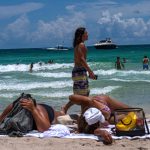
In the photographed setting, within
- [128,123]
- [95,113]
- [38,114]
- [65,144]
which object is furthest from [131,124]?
[38,114]

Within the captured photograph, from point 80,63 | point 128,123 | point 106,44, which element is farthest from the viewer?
point 106,44

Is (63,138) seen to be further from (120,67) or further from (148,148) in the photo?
(120,67)

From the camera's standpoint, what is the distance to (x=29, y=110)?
5852mm

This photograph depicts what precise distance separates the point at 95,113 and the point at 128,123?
17.5 inches

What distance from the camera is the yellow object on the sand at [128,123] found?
5.56 metres

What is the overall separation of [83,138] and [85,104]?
27.6 inches

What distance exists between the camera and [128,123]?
18.3 ft

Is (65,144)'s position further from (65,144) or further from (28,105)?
(28,105)

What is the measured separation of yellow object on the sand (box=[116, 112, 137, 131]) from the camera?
556 cm

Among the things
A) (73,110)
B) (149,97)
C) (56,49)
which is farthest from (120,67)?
(56,49)

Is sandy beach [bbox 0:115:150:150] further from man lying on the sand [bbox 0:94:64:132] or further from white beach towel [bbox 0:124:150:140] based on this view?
man lying on the sand [bbox 0:94:64:132]

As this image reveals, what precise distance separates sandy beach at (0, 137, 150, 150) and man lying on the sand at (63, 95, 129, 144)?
0.16 metres

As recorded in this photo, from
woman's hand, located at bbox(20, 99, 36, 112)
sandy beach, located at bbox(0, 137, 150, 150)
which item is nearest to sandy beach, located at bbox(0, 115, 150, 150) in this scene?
sandy beach, located at bbox(0, 137, 150, 150)

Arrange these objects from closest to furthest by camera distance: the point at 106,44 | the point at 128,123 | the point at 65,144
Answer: the point at 65,144 < the point at 128,123 < the point at 106,44
